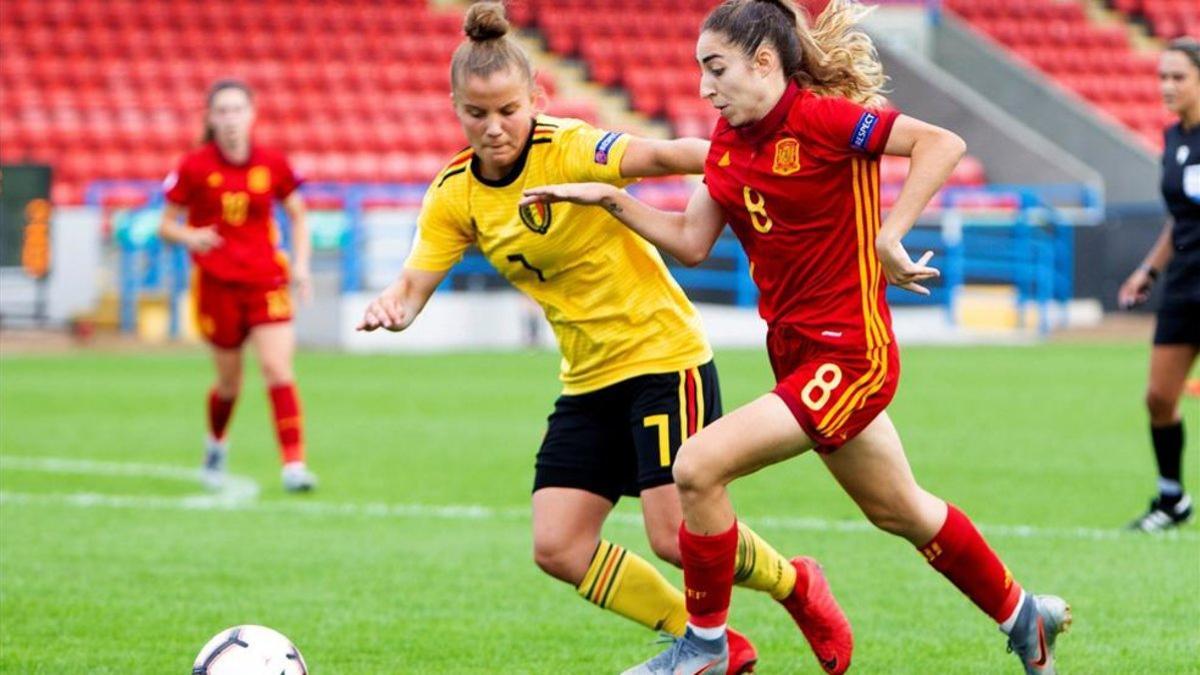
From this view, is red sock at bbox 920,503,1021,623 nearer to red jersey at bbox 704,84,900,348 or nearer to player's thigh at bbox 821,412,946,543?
player's thigh at bbox 821,412,946,543

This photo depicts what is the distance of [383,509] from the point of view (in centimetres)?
923

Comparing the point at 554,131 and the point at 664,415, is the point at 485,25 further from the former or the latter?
the point at 664,415

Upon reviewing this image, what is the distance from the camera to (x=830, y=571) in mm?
7230

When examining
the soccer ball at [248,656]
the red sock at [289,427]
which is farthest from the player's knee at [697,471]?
the red sock at [289,427]

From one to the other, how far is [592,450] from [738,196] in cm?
95

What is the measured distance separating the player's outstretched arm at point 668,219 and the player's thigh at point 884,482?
→ 67 cm

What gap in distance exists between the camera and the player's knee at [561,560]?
5301mm

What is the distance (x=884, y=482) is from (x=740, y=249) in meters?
18.6

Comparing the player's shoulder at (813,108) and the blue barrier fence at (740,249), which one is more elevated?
the player's shoulder at (813,108)

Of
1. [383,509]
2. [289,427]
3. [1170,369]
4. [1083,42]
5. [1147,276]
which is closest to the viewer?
[1170,369]

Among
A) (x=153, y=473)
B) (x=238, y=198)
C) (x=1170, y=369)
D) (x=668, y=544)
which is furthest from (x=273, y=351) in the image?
(x=668, y=544)

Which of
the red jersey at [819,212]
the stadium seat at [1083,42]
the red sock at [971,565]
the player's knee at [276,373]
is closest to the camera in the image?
the red jersey at [819,212]

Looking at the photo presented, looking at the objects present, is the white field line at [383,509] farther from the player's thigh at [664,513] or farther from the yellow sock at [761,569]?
the player's thigh at [664,513]

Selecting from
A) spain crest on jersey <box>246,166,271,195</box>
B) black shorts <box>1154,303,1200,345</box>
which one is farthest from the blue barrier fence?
black shorts <box>1154,303,1200,345</box>
